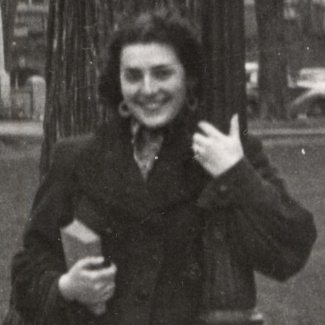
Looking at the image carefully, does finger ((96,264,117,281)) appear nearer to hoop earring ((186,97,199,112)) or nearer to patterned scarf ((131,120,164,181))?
patterned scarf ((131,120,164,181))

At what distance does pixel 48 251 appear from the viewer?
240 centimetres

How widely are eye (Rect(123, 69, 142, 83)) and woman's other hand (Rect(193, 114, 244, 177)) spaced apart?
0.22 m

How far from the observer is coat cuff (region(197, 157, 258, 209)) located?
7.34 feet

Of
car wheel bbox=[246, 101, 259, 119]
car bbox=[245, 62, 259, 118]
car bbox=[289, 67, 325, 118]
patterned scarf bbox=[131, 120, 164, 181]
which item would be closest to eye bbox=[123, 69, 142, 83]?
patterned scarf bbox=[131, 120, 164, 181]

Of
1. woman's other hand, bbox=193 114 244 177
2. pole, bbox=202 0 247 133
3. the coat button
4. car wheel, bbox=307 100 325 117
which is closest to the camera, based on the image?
woman's other hand, bbox=193 114 244 177

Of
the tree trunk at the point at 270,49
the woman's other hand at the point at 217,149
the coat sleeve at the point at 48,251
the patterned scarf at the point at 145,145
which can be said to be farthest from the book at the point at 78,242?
the tree trunk at the point at 270,49

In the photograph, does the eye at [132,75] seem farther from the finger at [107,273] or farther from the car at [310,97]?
the car at [310,97]

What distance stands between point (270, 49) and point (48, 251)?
1259 millimetres

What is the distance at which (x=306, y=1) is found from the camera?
3.59m

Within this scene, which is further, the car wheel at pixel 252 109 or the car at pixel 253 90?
the car wheel at pixel 252 109

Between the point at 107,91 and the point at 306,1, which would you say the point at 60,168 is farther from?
the point at 306,1

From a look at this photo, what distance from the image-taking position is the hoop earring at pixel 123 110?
236 cm

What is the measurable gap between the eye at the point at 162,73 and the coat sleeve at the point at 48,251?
0.34 meters

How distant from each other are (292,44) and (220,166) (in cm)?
134
